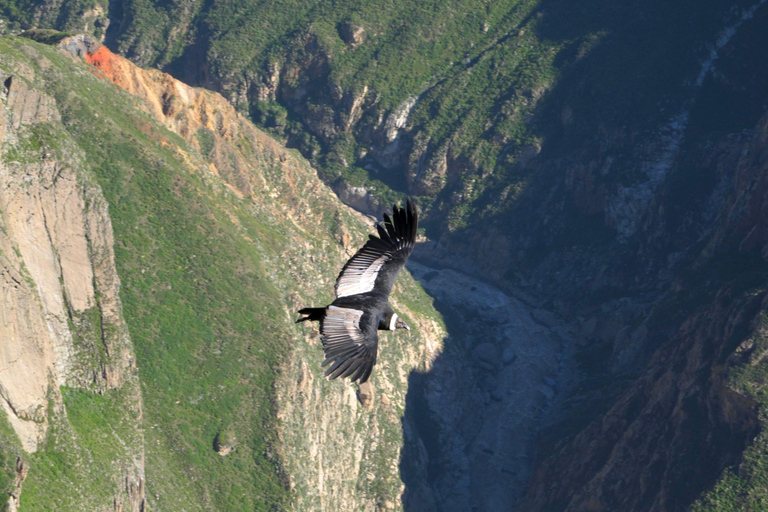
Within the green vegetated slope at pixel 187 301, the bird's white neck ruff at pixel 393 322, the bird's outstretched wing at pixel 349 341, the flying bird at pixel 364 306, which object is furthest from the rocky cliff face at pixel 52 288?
the bird's outstretched wing at pixel 349 341

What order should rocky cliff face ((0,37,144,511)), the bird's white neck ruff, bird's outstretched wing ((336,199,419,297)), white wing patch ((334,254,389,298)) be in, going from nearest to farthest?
the bird's white neck ruff → white wing patch ((334,254,389,298)) → bird's outstretched wing ((336,199,419,297)) → rocky cliff face ((0,37,144,511))

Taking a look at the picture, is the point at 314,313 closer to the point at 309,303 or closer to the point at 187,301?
the point at 187,301

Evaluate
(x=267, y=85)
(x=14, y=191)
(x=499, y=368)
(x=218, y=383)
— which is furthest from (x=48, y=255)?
(x=267, y=85)

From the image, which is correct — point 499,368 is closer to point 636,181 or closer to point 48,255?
point 636,181

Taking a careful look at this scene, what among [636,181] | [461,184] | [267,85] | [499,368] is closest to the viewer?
[499,368]

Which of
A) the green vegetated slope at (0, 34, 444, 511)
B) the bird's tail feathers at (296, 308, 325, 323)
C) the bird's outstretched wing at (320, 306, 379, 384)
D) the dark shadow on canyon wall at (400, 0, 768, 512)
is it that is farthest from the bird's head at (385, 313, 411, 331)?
the dark shadow on canyon wall at (400, 0, 768, 512)

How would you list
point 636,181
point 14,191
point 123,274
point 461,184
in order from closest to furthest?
point 14,191 < point 123,274 < point 636,181 < point 461,184

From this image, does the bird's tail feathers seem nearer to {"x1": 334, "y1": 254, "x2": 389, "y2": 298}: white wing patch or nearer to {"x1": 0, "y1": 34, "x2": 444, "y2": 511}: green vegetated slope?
{"x1": 334, "y1": 254, "x2": 389, "y2": 298}: white wing patch
